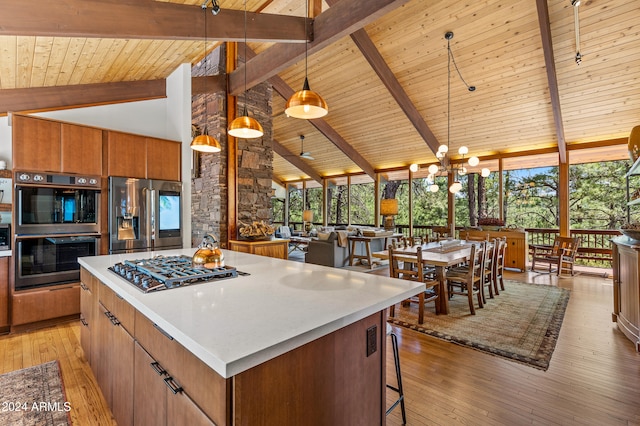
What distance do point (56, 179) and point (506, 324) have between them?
5.35 metres

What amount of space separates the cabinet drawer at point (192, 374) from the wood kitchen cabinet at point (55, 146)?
124 inches

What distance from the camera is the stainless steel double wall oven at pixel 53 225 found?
10.5 ft

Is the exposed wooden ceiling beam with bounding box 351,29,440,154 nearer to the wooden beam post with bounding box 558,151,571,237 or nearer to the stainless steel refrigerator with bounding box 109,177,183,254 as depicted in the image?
the wooden beam post with bounding box 558,151,571,237

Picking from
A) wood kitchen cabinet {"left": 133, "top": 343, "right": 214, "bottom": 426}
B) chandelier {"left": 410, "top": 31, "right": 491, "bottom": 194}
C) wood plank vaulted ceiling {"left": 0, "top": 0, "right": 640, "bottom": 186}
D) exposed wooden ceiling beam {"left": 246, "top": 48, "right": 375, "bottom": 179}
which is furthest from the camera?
exposed wooden ceiling beam {"left": 246, "top": 48, "right": 375, "bottom": 179}

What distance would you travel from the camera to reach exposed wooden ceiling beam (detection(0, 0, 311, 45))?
2420mm

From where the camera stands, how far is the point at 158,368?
3.96 ft

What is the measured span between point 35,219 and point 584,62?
804 centimetres

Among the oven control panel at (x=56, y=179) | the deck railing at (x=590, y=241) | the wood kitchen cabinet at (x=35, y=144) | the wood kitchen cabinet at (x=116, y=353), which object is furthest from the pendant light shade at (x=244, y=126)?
the deck railing at (x=590, y=241)

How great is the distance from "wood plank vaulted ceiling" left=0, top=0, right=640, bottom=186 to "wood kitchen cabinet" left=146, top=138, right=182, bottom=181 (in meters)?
0.88

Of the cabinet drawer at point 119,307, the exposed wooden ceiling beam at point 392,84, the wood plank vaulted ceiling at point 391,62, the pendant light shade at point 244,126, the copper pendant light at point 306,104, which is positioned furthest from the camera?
the exposed wooden ceiling beam at point 392,84

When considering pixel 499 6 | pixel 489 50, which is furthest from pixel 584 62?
pixel 499 6

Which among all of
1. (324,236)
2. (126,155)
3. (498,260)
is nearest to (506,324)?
(498,260)

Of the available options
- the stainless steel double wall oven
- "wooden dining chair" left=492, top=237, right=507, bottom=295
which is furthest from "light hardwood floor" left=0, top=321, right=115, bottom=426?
"wooden dining chair" left=492, top=237, right=507, bottom=295

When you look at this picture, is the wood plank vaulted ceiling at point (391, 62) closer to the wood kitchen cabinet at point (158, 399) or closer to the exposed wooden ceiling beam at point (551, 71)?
A: the exposed wooden ceiling beam at point (551, 71)
